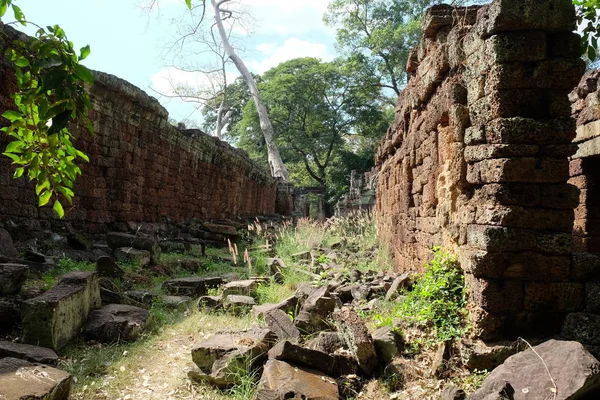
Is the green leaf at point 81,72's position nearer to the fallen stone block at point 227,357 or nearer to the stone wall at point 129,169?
the fallen stone block at point 227,357

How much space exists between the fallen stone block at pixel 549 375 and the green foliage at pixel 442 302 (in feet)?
2.28

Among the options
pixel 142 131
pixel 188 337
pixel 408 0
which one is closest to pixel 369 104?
pixel 408 0

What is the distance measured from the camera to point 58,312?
12.4ft

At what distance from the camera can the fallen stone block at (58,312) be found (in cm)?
367

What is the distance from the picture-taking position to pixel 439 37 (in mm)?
4801

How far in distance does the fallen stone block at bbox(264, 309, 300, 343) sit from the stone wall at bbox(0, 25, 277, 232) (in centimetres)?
423

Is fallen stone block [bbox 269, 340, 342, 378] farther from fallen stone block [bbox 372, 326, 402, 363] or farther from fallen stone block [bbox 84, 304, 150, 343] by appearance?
fallen stone block [bbox 84, 304, 150, 343]

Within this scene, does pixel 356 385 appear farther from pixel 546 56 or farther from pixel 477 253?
pixel 546 56

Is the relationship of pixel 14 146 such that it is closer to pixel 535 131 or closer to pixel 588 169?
pixel 535 131

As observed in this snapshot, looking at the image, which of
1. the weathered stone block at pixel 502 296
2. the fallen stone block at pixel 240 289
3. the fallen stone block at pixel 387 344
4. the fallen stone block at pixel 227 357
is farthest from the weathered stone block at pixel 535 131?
the fallen stone block at pixel 240 289

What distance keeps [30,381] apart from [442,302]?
3045mm

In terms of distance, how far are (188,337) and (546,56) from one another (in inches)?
158

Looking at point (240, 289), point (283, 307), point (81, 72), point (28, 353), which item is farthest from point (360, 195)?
point (81, 72)

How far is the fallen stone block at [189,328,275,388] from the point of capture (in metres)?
3.47
